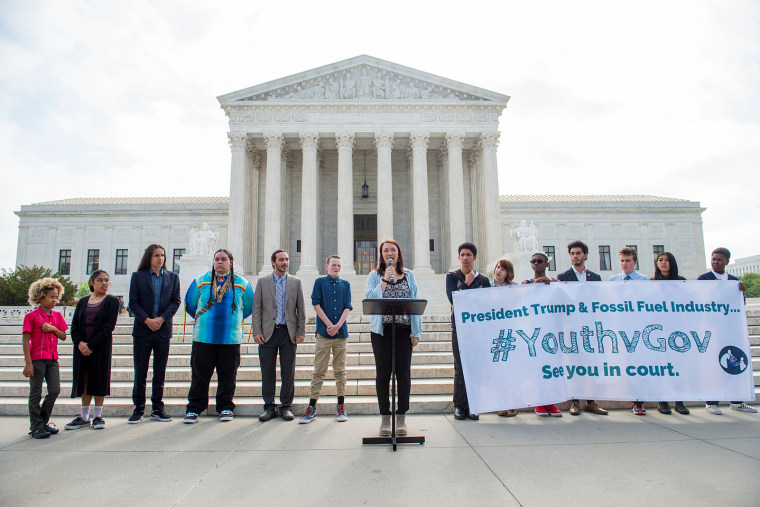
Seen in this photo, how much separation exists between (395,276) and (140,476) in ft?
11.7

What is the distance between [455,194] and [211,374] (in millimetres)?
23433

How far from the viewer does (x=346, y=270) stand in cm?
2695

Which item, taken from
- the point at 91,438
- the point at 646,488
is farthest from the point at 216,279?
the point at 646,488

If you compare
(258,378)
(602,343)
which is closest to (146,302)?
(258,378)

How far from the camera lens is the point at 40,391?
6250 millimetres

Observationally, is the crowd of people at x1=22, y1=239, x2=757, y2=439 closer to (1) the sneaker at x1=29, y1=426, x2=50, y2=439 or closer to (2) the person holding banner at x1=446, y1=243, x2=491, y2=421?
(2) the person holding banner at x1=446, y1=243, x2=491, y2=421

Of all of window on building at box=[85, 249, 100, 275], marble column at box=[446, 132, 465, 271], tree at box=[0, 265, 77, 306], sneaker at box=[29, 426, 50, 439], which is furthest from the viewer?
window on building at box=[85, 249, 100, 275]

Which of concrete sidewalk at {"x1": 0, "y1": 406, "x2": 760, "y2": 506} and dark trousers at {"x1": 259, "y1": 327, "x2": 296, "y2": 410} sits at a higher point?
dark trousers at {"x1": 259, "y1": 327, "x2": 296, "y2": 410}

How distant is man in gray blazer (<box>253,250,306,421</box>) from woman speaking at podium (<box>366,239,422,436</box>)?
1.63 metres

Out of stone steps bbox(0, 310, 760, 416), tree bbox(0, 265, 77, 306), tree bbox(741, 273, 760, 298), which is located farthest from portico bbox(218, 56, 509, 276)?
tree bbox(741, 273, 760, 298)

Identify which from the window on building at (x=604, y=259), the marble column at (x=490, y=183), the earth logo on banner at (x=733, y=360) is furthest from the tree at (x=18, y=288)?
the window on building at (x=604, y=259)

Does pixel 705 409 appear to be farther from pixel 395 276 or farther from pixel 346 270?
pixel 346 270

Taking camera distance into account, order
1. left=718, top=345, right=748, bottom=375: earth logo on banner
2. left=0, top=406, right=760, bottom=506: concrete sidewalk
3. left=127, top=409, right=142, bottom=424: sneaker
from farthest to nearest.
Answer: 1. left=718, top=345, right=748, bottom=375: earth logo on banner
2. left=127, top=409, right=142, bottom=424: sneaker
3. left=0, top=406, right=760, bottom=506: concrete sidewalk

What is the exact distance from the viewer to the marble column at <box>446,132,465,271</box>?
28.6 metres
